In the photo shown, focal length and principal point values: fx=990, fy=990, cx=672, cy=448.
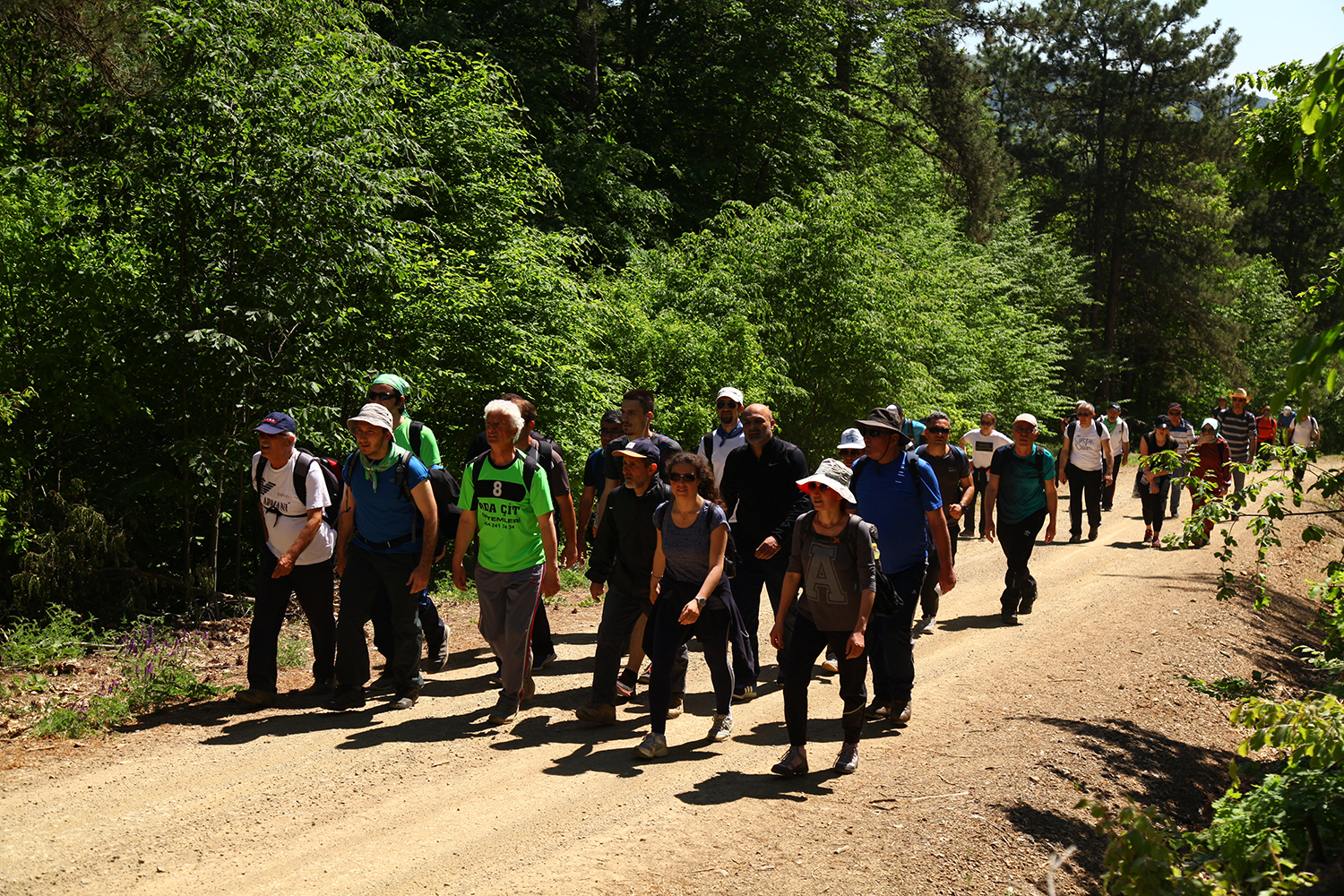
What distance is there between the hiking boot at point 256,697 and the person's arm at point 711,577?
3191 mm

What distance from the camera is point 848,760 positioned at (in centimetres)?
621

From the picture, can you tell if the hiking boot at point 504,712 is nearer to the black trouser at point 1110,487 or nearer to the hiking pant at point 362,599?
the hiking pant at point 362,599

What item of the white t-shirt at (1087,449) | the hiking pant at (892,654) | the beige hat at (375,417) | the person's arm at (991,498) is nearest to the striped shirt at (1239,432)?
the white t-shirt at (1087,449)

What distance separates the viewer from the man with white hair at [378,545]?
7047 mm

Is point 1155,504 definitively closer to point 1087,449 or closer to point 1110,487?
point 1087,449

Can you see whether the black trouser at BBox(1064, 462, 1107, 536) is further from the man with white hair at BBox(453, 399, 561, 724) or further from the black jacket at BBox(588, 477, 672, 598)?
the man with white hair at BBox(453, 399, 561, 724)

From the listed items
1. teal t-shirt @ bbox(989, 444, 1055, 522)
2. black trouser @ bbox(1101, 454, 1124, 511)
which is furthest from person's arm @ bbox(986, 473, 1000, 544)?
black trouser @ bbox(1101, 454, 1124, 511)

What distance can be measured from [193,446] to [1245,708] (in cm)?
843

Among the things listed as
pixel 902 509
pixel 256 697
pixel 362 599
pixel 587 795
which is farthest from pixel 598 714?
pixel 902 509

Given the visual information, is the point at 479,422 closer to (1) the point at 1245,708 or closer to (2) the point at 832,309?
(2) the point at 832,309

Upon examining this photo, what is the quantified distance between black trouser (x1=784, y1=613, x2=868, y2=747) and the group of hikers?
0.5 inches

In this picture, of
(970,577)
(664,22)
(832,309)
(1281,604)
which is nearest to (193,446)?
(970,577)

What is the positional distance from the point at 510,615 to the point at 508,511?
73 cm

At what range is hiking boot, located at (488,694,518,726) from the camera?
6.95 meters
